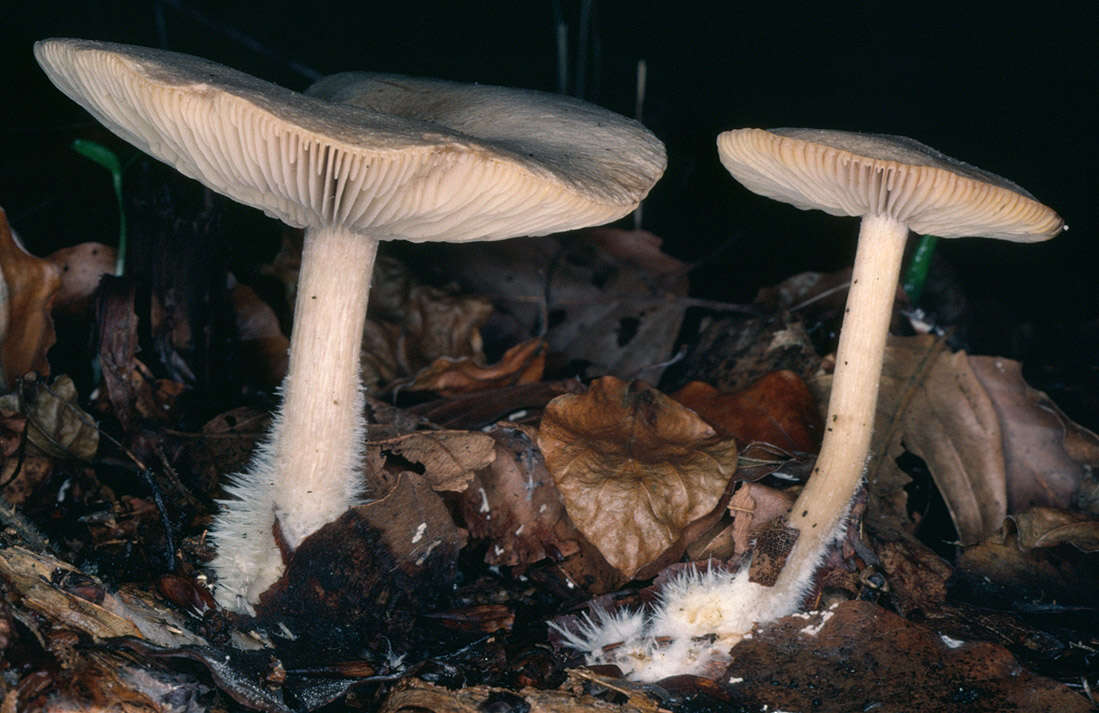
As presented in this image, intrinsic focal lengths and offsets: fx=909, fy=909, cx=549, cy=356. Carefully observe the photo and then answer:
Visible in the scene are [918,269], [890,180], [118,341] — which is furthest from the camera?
[918,269]

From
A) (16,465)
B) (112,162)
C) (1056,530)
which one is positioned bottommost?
(16,465)

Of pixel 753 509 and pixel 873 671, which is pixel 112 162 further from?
Answer: pixel 873 671

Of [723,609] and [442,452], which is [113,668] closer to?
[442,452]

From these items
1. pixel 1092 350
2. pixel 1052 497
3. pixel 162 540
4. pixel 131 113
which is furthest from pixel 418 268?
pixel 1092 350

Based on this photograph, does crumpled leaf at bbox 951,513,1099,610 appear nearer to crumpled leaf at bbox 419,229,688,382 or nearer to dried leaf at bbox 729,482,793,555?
dried leaf at bbox 729,482,793,555

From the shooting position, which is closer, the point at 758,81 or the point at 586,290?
the point at 586,290

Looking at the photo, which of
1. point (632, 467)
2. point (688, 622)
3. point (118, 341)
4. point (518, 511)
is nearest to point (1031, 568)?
point (688, 622)
